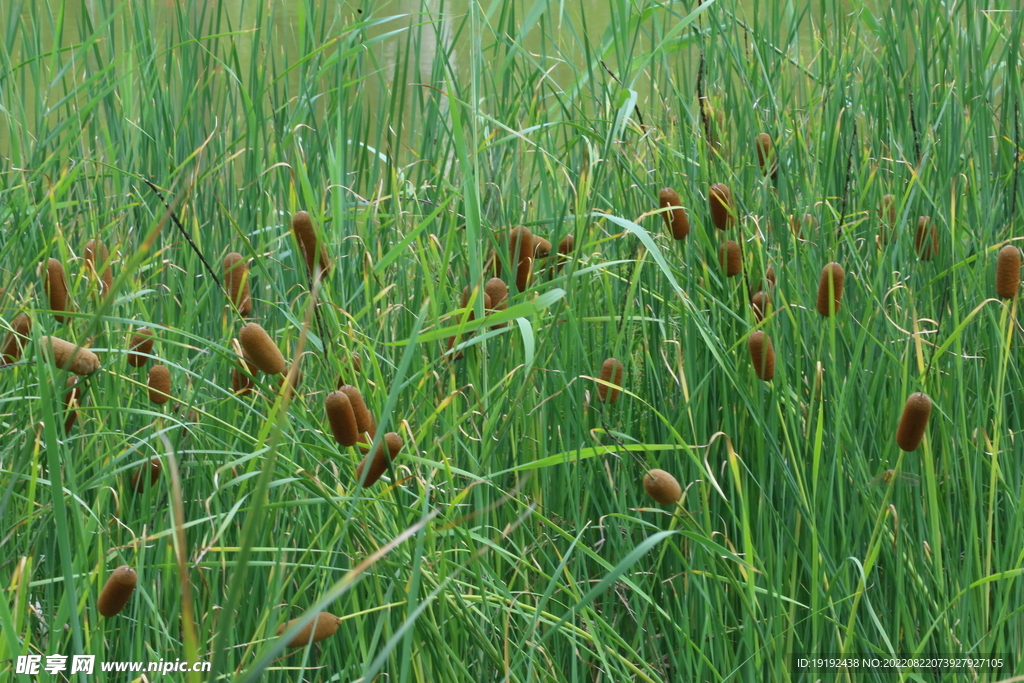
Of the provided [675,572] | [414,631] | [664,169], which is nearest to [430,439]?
[414,631]

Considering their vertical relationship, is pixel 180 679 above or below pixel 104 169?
below

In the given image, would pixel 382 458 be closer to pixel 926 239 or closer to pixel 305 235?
pixel 305 235

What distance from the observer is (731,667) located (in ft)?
4.36

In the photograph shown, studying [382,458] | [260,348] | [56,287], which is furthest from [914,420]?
[56,287]

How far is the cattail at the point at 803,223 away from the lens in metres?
1.74

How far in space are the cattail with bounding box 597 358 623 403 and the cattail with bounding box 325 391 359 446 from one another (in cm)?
50

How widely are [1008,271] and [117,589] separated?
1.26 m

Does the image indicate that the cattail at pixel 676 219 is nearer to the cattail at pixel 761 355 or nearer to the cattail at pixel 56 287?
the cattail at pixel 761 355

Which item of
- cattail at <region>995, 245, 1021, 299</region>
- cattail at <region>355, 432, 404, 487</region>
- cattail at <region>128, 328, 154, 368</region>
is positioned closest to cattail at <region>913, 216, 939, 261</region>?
cattail at <region>995, 245, 1021, 299</region>

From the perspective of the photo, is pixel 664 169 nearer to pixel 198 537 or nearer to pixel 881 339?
pixel 881 339

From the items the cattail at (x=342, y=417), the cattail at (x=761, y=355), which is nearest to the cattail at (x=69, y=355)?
the cattail at (x=342, y=417)

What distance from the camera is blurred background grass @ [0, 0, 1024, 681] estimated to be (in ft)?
3.93

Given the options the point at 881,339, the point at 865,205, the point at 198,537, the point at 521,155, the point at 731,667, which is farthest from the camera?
the point at 521,155

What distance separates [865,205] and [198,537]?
1594 mm
